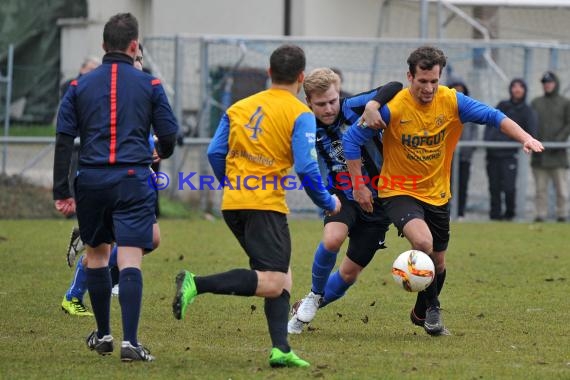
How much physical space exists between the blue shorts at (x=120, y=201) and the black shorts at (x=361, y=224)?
1957 mm

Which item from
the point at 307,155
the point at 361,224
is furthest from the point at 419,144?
the point at 307,155

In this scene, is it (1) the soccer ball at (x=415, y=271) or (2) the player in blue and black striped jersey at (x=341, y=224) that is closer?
(1) the soccer ball at (x=415, y=271)

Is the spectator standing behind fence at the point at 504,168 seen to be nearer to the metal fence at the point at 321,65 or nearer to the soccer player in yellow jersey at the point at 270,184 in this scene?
the metal fence at the point at 321,65

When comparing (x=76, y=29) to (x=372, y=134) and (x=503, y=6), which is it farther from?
(x=372, y=134)

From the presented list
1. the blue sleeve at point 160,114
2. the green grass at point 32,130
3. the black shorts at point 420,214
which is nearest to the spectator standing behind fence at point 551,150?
the green grass at point 32,130

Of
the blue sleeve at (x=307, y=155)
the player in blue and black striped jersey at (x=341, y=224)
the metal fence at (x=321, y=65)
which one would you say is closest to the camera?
the blue sleeve at (x=307, y=155)

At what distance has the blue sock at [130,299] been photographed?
21.9 ft

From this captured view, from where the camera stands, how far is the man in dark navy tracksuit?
671cm

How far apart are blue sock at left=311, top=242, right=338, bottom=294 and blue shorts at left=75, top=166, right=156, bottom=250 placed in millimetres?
1897

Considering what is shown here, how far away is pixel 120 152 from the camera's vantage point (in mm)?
6719

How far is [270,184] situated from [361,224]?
6.35 feet

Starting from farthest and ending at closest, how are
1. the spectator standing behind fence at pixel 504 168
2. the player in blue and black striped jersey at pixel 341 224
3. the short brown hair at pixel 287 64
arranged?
1. the spectator standing behind fence at pixel 504 168
2. the player in blue and black striped jersey at pixel 341 224
3. the short brown hair at pixel 287 64

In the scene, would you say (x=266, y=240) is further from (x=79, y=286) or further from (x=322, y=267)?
(x=79, y=286)

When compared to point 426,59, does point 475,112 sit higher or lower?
lower
